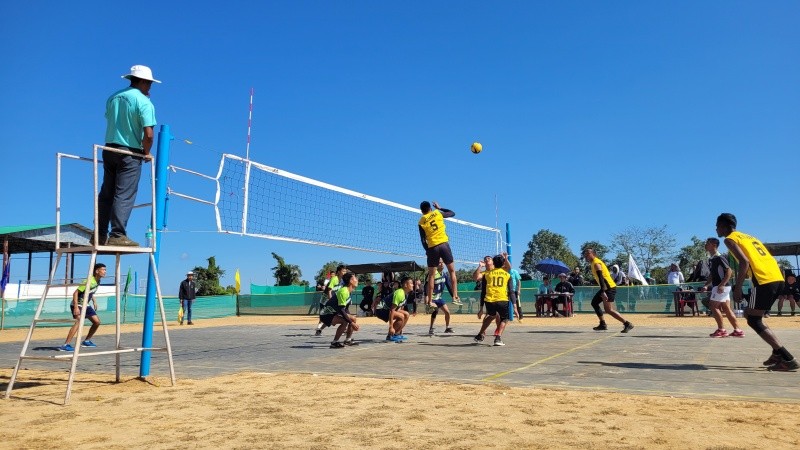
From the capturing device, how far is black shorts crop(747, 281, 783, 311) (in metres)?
6.31

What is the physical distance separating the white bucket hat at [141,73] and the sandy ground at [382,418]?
3.18 meters

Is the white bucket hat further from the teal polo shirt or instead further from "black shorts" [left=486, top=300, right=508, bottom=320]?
"black shorts" [left=486, top=300, right=508, bottom=320]

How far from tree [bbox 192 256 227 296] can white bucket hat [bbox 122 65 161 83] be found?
4402 centimetres

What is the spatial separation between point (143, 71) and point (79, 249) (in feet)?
6.33

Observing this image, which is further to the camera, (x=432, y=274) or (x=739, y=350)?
(x=432, y=274)

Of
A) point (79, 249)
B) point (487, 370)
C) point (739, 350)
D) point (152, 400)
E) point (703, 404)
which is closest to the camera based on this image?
point (703, 404)

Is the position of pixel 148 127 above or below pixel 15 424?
above

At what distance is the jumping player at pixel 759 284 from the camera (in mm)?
6156

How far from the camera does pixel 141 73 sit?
5.79 m

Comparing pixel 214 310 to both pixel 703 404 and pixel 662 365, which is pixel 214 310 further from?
pixel 703 404

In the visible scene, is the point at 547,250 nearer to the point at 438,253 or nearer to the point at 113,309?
the point at 113,309

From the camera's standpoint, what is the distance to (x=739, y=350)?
26.9ft

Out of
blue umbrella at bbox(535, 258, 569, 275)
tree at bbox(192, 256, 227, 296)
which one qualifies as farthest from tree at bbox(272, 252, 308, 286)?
blue umbrella at bbox(535, 258, 569, 275)

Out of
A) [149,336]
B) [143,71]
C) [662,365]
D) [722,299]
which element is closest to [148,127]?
[143,71]
